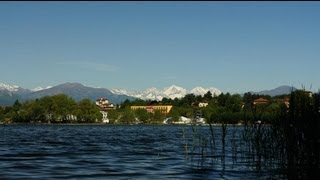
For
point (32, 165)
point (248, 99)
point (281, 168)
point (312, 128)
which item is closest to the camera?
point (312, 128)

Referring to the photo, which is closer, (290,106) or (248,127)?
(290,106)

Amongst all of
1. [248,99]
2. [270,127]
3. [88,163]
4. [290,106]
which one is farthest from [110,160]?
[290,106]

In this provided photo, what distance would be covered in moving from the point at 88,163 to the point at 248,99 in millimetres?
9249

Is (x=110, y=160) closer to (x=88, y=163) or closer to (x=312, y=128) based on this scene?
(x=88, y=163)

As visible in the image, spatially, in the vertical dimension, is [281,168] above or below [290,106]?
below

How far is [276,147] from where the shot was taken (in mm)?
19297

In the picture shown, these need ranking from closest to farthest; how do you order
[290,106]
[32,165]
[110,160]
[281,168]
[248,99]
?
[290,106], [281,168], [248,99], [32,165], [110,160]

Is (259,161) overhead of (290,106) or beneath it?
beneath

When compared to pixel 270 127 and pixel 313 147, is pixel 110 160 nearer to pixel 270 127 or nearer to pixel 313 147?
pixel 270 127

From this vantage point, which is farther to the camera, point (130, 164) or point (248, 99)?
point (130, 164)

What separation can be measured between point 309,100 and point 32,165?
1393cm

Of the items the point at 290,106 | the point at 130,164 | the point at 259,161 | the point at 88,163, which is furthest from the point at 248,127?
the point at 88,163

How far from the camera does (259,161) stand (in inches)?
810

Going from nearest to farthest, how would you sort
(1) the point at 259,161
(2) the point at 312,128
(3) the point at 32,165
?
(2) the point at 312,128 → (1) the point at 259,161 → (3) the point at 32,165
